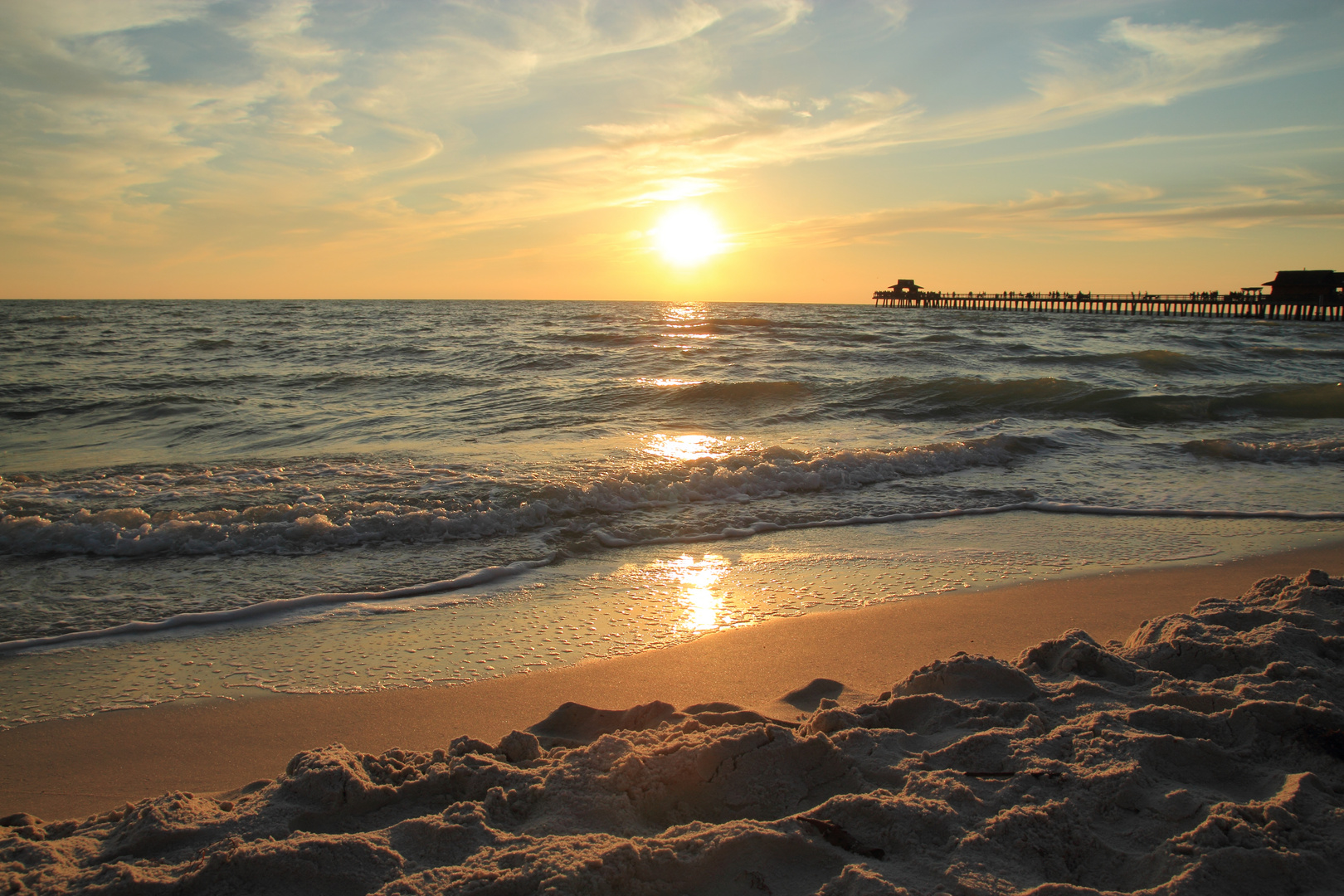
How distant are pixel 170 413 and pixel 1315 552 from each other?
1338 centimetres

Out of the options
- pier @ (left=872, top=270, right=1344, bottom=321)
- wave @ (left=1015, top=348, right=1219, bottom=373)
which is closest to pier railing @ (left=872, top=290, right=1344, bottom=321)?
pier @ (left=872, top=270, right=1344, bottom=321)

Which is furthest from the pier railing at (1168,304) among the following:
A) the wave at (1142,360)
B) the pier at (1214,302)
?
the wave at (1142,360)

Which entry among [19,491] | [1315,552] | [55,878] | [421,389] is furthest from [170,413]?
[1315,552]

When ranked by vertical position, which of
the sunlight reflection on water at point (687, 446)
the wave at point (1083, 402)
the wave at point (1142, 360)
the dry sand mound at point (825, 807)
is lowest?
the dry sand mound at point (825, 807)

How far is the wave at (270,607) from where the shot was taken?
11.8ft

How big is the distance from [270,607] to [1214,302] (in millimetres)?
59832

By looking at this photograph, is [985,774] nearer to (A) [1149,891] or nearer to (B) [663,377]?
(A) [1149,891]

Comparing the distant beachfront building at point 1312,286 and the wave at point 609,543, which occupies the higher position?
the distant beachfront building at point 1312,286

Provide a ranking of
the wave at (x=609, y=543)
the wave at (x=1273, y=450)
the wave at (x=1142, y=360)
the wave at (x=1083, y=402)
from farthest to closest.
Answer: the wave at (x=1142, y=360)
the wave at (x=1083, y=402)
the wave at (x=1273, y=450)
the wave at (x=609, y=543)

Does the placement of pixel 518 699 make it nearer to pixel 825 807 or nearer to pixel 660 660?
pixel 660 660

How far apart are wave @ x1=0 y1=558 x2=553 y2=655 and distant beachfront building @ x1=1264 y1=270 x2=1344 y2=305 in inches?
2083

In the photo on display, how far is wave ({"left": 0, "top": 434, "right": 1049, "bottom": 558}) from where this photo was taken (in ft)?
16.8

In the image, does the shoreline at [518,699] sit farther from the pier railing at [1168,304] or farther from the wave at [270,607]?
the pier railing at [1168,304]

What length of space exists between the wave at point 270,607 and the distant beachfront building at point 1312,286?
5290cm
